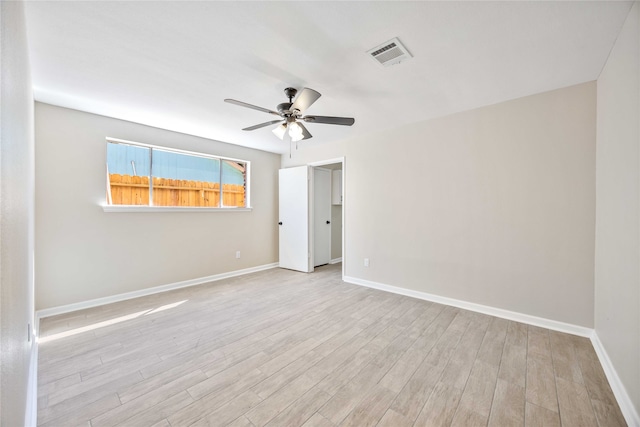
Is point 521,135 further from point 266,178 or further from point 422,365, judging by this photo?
point 266,178

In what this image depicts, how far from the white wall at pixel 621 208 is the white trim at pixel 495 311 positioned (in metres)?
0.23

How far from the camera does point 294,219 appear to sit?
16.5ft

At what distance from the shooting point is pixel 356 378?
185 cm

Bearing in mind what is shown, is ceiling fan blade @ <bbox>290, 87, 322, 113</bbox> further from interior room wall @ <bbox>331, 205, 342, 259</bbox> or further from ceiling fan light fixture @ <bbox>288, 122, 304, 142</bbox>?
interior room wall @ <bbox>331, 205, 342, 259</bbox>

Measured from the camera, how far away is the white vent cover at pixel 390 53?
184 centimetres

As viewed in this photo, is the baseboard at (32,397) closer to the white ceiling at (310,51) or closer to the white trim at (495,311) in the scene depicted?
the white ceiling at (310,51)

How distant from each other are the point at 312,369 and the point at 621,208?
251cm

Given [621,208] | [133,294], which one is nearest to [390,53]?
[621,208]

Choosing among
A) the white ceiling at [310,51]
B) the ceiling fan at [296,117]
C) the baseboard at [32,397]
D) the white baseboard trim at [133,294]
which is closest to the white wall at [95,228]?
the white baseboard trim at [133,294]

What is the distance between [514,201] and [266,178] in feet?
13.6

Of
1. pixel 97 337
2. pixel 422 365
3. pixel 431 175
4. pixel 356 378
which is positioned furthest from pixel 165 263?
pixel 431 175

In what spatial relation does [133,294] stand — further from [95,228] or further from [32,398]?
[32,398]

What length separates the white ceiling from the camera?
1.57 meters

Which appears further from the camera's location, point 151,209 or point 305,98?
point 151,209
